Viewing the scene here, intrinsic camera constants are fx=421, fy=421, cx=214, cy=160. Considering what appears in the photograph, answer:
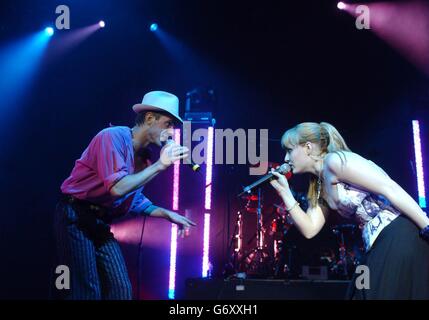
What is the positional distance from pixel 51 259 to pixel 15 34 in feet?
10.7

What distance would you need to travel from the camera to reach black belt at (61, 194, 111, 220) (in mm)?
2963

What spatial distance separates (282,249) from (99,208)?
4.05 metres

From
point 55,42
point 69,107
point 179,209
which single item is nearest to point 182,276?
point 179,209

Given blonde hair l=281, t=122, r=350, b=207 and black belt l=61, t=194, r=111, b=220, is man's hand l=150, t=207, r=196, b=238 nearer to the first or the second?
black belt l=61, t=194, r=111, b=220

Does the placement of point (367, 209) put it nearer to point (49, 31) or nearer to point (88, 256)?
point (88, 256)

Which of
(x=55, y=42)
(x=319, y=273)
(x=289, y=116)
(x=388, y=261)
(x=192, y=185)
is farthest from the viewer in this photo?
(x=289, y=116)

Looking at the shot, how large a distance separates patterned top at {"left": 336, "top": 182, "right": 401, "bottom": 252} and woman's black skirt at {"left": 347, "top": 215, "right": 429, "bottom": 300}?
0.08 meters

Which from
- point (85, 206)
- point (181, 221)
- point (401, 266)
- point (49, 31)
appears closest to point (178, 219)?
point (181, 221)

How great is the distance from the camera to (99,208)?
3.05 meters

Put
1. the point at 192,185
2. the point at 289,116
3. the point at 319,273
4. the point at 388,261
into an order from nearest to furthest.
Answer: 1. the point at 388,261
2. the point at 319,273
3. the point at 192,185
4. the point at 289,116

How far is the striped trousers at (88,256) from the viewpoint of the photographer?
9.24 ft

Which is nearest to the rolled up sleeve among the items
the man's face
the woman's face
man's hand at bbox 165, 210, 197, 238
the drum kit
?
the man's face

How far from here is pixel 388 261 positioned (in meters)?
2.36

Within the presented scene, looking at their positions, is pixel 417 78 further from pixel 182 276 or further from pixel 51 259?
pixel 51 259
